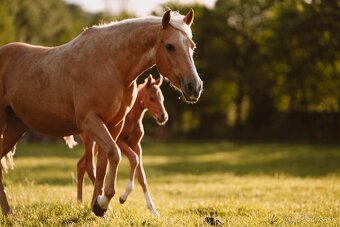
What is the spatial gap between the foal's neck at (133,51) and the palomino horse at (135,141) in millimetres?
2353

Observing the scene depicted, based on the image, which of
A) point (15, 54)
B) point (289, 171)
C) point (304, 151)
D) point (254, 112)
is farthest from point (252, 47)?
point (15, 54)

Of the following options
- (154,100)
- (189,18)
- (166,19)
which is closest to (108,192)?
(166,19)

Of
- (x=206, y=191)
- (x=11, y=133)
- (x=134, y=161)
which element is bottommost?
(x=206, y=191)

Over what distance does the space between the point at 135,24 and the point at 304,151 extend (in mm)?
22204

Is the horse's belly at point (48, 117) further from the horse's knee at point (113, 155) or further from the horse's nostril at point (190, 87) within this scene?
the horse's nostril at point (190, 87)

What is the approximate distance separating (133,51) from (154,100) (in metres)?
3.67

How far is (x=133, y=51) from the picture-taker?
6.98 meters

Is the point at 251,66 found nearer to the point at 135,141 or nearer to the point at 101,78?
the point at 135,141

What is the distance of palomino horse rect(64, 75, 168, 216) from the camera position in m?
9.05

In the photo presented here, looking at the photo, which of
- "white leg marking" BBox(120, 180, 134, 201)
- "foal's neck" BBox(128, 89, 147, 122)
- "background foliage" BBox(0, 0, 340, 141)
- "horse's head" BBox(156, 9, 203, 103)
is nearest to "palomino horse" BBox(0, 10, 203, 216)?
"horse's head" BBox(156, 9, 203, 103)

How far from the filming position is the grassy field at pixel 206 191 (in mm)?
7059

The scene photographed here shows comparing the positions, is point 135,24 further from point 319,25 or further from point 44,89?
point 319,25

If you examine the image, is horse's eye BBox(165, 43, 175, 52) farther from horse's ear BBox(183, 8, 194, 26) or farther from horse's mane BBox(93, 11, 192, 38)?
horse's ear BBox(183, 8, 194, 26)

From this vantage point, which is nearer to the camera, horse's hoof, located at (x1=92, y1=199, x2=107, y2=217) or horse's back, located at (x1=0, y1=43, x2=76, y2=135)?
horse's hoof, located at (x1=92, y1=199, x2=107, y2=217)
